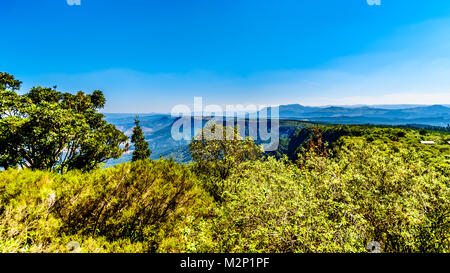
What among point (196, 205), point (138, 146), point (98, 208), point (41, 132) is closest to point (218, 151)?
point (196, 205)

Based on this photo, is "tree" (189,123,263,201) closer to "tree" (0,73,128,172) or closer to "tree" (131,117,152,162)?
"tree" (0,73,128,172)

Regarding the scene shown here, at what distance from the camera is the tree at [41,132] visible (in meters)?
14.5

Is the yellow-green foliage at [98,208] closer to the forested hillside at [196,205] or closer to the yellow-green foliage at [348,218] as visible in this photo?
the forested hillside at [196,205]

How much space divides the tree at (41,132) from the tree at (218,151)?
1246 cm

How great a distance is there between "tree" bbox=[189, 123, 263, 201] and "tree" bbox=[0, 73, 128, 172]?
12.5 m

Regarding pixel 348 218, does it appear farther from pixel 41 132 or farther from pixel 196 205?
pixel 41 132

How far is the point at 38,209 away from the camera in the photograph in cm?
712

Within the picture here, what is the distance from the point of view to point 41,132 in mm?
15039

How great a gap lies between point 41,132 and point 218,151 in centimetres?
1689

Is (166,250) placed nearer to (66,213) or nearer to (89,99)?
(66,213)

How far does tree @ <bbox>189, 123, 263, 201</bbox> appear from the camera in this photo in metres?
19.9

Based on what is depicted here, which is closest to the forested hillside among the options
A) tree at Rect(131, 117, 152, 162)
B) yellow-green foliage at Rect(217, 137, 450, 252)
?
yellow-green foliage at Rect(217, 137, 450, 252)
